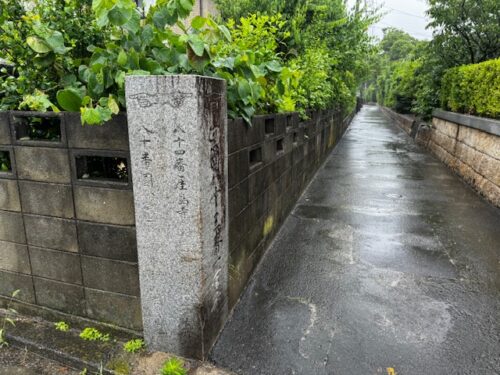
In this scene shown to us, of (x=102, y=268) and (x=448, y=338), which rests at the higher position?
(x=102, y=268)

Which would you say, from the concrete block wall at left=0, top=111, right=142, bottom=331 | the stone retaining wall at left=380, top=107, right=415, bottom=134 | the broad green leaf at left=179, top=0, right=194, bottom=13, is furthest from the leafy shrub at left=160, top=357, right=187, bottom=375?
the stone retaining wall at left=380, top=107, right=415, bottom=134

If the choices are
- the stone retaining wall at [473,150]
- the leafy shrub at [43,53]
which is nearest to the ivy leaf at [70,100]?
the leafy shrub at [43,53]

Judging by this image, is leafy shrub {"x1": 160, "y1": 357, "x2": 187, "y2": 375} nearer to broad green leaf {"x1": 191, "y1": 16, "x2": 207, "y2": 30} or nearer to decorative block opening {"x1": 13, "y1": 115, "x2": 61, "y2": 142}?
decorative block opening {"x1": 13, "y1": 115, "x2": 61, "y2": 142}

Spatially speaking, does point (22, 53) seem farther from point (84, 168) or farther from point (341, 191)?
point (341, 191)

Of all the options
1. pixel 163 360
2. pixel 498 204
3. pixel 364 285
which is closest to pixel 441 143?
pixel 498 204

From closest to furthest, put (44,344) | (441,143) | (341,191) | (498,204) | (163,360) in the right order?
(163,360), (44,344), (498,204), (341,191), (441,143)

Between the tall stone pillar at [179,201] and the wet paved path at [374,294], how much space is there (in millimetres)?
444

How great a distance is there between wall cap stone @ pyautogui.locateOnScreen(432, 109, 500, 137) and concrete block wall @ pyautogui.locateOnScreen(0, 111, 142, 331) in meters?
A: 6.92

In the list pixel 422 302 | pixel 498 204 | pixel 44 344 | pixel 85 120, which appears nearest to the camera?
pixel 85 120

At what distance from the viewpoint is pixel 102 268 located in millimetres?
2773

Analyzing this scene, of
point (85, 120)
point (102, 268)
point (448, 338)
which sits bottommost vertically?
point (448, 338)

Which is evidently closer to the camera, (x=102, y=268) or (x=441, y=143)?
(x=102, y=268)

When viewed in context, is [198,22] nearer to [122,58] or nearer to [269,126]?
[122,58]

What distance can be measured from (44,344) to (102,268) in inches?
30.0
